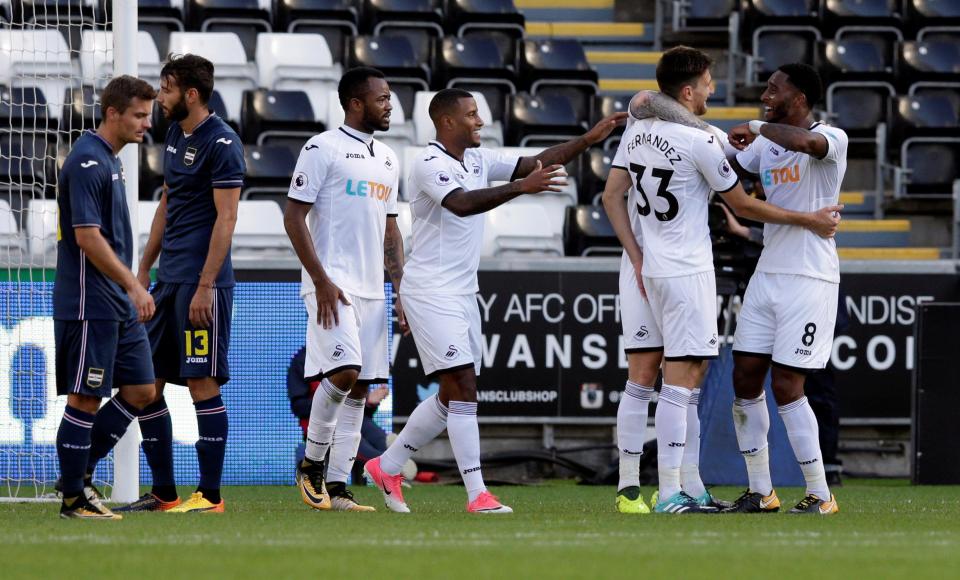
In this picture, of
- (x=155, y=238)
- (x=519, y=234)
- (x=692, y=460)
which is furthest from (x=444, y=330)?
(x=519, y=234)

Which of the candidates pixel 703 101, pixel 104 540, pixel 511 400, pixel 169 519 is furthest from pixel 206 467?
pixel 511 400

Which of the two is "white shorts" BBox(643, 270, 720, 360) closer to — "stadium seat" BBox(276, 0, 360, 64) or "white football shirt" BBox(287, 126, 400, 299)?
"white football shirt" BBox(287, 126, 400, 299)

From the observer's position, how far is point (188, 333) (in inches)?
294

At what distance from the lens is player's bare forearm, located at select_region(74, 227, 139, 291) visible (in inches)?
269

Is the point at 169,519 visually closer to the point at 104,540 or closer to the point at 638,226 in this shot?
the point at 104,540

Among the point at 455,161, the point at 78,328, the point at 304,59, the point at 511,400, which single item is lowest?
the point at 511,400

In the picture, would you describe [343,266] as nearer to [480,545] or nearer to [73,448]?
[73,448]

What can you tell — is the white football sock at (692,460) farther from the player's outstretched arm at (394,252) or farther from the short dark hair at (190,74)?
the short dark hair at (190,74)

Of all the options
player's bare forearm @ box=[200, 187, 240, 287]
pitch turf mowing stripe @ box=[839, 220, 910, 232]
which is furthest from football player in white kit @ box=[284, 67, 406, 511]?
pitch turf mowing stripe @ box=[839, 220, 910, 232]

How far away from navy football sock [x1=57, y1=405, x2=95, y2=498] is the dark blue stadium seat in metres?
11.6

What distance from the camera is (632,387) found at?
25.0 feet

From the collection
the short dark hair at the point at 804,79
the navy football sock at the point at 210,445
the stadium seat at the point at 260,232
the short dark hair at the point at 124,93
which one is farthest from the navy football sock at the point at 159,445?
the stadium seat at the point at 260,232

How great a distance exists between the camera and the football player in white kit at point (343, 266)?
7602 mm

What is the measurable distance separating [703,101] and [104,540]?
144 inches
